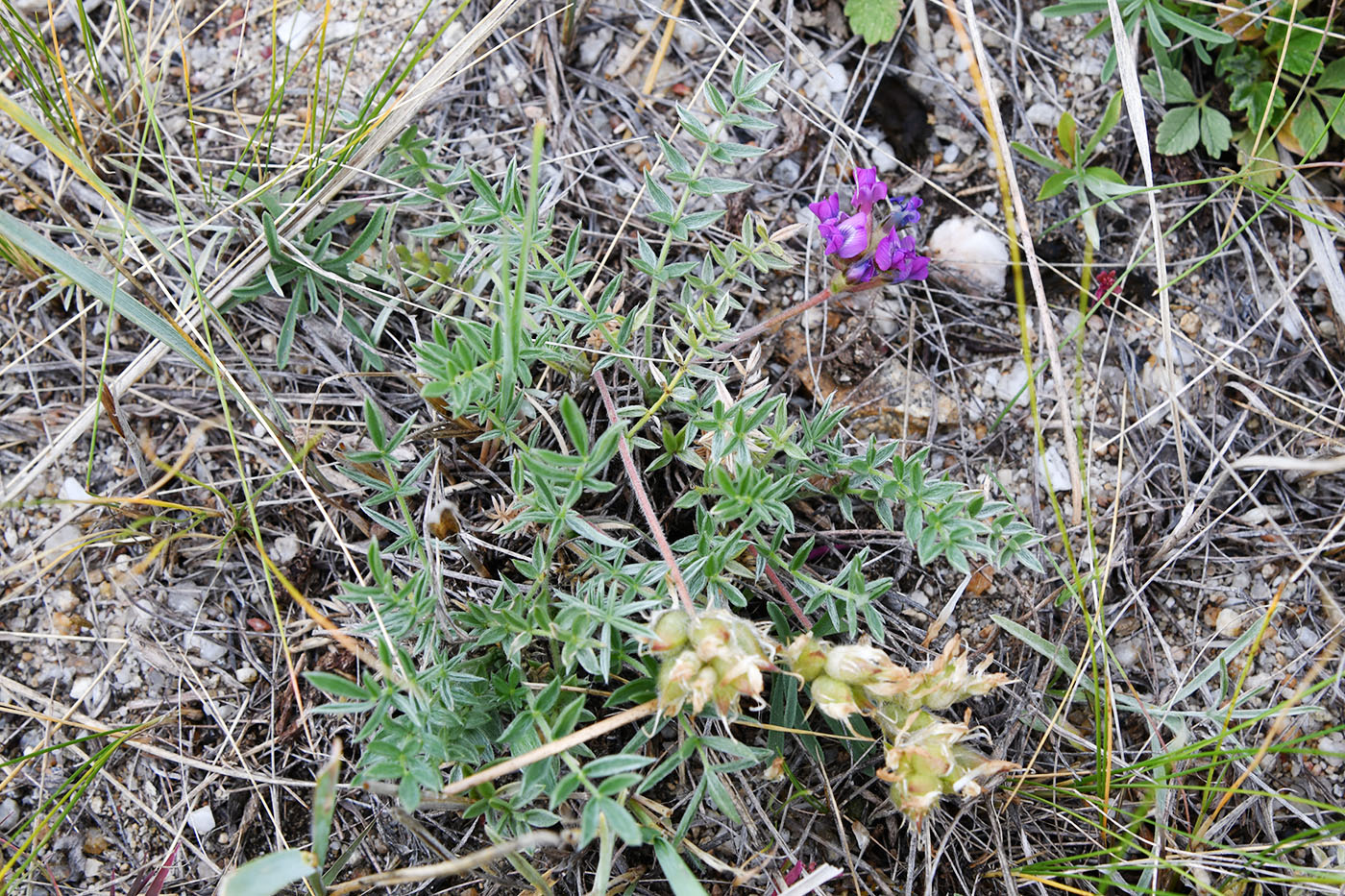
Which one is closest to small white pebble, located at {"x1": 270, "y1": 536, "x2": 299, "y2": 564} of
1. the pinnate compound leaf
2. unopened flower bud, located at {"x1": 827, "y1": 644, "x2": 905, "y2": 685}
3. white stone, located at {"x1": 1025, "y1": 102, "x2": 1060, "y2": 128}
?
unopened flower bud, located at {"x1": 827, "y1": 644, "x2": 905, "y2": 685}

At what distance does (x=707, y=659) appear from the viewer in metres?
2.13

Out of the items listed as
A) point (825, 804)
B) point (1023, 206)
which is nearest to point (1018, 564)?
point (825, 804)

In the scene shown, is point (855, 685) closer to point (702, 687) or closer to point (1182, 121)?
point (702, 687)

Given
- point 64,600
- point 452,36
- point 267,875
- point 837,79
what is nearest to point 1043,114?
point 837,79

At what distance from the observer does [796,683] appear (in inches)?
103

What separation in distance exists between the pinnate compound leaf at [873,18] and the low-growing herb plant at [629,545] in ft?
2.33

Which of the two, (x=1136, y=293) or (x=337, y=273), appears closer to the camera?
(x=337, y=273)

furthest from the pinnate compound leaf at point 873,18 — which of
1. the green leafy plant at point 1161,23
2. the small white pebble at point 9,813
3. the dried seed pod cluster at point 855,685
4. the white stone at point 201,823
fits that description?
the small white pebble at point 9,813

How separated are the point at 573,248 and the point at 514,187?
A: 0.92 feet

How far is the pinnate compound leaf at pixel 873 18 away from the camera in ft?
10.8

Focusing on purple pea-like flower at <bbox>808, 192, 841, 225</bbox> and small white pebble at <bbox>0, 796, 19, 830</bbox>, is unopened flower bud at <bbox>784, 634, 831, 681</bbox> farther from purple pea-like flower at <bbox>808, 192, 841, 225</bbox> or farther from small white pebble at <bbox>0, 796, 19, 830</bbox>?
small white pebble at <bbox>0, 796, 19, 830</bbox>

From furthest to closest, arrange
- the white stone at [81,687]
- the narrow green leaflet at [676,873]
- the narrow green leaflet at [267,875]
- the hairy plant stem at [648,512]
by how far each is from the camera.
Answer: the white stone at [81,687] < the hairy plant stem at [648,512] < the narrow green leaflet at [676,873] < the narrow green leaflet at [267,875]

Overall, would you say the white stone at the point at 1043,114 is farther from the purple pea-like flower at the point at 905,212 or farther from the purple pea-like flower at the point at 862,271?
the purple pea-like flower at the point at 862,271

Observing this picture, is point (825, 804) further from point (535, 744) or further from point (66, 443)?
point (66, 443)
